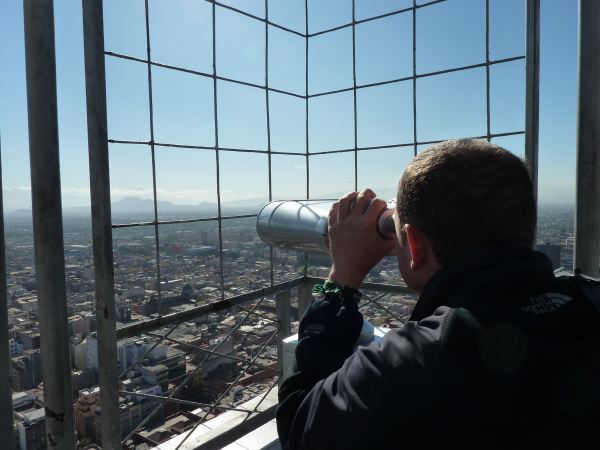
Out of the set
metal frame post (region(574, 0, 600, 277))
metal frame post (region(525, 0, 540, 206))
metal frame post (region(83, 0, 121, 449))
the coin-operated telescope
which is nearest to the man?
the coin-operated telescope

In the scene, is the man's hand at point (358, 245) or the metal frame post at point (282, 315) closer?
the man's hand at point (358, 245)

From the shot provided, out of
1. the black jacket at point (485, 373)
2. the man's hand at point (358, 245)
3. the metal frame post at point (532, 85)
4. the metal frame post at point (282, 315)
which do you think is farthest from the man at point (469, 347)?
the metal frame post at point (282, 315)

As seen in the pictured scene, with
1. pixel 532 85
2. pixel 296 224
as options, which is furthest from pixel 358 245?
pixel 532 85

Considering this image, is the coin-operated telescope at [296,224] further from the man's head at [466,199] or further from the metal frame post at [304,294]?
the metal frame post at [304,294]

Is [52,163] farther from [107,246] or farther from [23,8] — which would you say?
[107,246]

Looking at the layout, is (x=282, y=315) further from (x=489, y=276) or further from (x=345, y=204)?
(x=489, y=276)

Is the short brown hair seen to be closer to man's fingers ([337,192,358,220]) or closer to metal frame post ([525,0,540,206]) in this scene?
man's fingers ([337,192,358,220])
